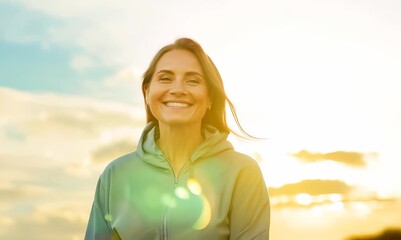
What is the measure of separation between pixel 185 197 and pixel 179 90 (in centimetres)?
96

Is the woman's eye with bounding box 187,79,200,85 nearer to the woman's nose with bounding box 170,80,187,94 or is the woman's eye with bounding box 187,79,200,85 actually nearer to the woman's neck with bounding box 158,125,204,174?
the woman's nose with bounding box 170,80,187,94

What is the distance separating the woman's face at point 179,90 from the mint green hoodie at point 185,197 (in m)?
0.37

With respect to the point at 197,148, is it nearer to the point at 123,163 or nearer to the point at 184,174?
the point at 184,174

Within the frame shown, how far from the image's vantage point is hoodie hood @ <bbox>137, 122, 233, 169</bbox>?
20.0 ft

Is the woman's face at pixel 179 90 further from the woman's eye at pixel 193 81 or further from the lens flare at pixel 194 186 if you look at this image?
the lens flare at pixel 194 186

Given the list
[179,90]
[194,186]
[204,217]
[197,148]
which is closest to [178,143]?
[197,148]

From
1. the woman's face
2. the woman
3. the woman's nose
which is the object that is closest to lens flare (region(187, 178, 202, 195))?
the woman

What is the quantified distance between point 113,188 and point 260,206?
136 centimetres

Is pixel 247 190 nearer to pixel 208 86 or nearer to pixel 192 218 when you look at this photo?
pixel 192 218

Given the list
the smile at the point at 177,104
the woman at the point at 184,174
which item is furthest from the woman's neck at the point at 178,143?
the smile at the point at 177,104

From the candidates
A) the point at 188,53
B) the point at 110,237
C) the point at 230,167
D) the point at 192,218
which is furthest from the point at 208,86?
the point at 110,237

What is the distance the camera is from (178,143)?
612 centimetres

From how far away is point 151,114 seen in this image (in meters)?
6.30

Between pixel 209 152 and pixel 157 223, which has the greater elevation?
pixel 209 152
